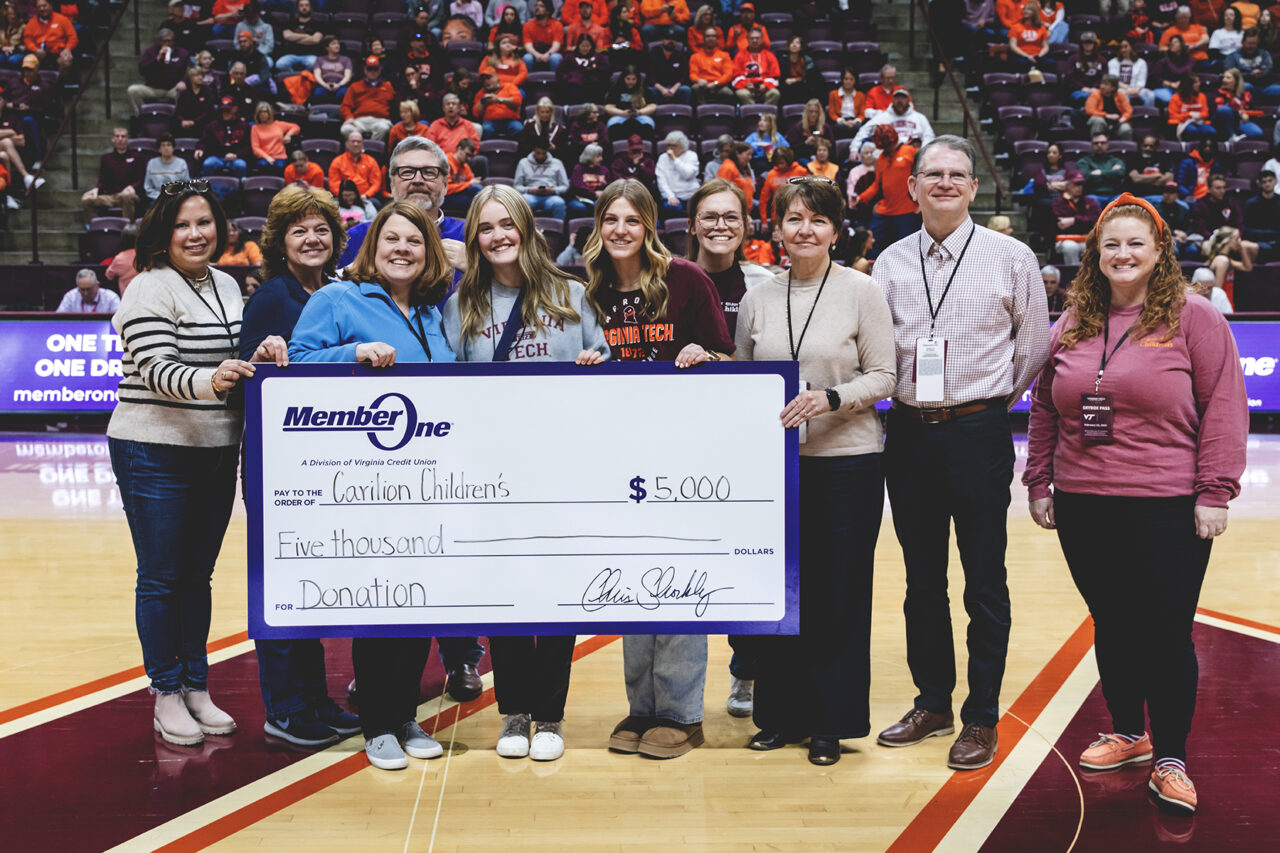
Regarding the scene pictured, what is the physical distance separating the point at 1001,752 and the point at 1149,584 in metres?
0.67

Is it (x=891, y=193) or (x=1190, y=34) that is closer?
(x=891, y=193)

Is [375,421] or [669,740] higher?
[375,421]

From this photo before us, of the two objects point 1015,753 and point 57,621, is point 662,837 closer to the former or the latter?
point 1015,753

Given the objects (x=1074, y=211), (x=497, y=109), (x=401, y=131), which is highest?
(x=497, y=109)

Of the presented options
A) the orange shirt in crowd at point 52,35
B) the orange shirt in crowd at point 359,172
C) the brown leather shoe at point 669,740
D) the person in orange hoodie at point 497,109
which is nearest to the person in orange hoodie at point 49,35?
the orange shirt in crowd at point 52,35

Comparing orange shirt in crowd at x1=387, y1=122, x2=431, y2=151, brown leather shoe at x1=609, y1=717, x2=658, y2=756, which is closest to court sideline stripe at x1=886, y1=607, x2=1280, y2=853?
brown leather shoe at x1=609, y1=717, x2=658, y2=756

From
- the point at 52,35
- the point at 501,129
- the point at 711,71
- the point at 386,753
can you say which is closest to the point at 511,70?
the point at 501,129

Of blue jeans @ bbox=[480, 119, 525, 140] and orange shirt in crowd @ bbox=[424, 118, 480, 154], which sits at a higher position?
blue jeans @ bbox=[480, 119, 525, 140]

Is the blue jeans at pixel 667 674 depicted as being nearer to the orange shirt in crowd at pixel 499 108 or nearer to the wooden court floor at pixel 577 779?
the wooden court floor at pixel 577 779

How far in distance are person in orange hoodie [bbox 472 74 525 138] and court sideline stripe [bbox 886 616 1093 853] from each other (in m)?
8.90

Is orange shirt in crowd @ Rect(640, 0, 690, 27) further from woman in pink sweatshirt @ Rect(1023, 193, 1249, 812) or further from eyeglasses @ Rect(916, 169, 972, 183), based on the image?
woman in pink sweatshirt @ Rect(1023, 193, 1249, 812)

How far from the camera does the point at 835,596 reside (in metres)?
3.23

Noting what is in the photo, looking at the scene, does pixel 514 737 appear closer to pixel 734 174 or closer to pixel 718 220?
pixel 718 220

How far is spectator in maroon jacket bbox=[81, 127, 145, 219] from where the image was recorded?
457 inches
